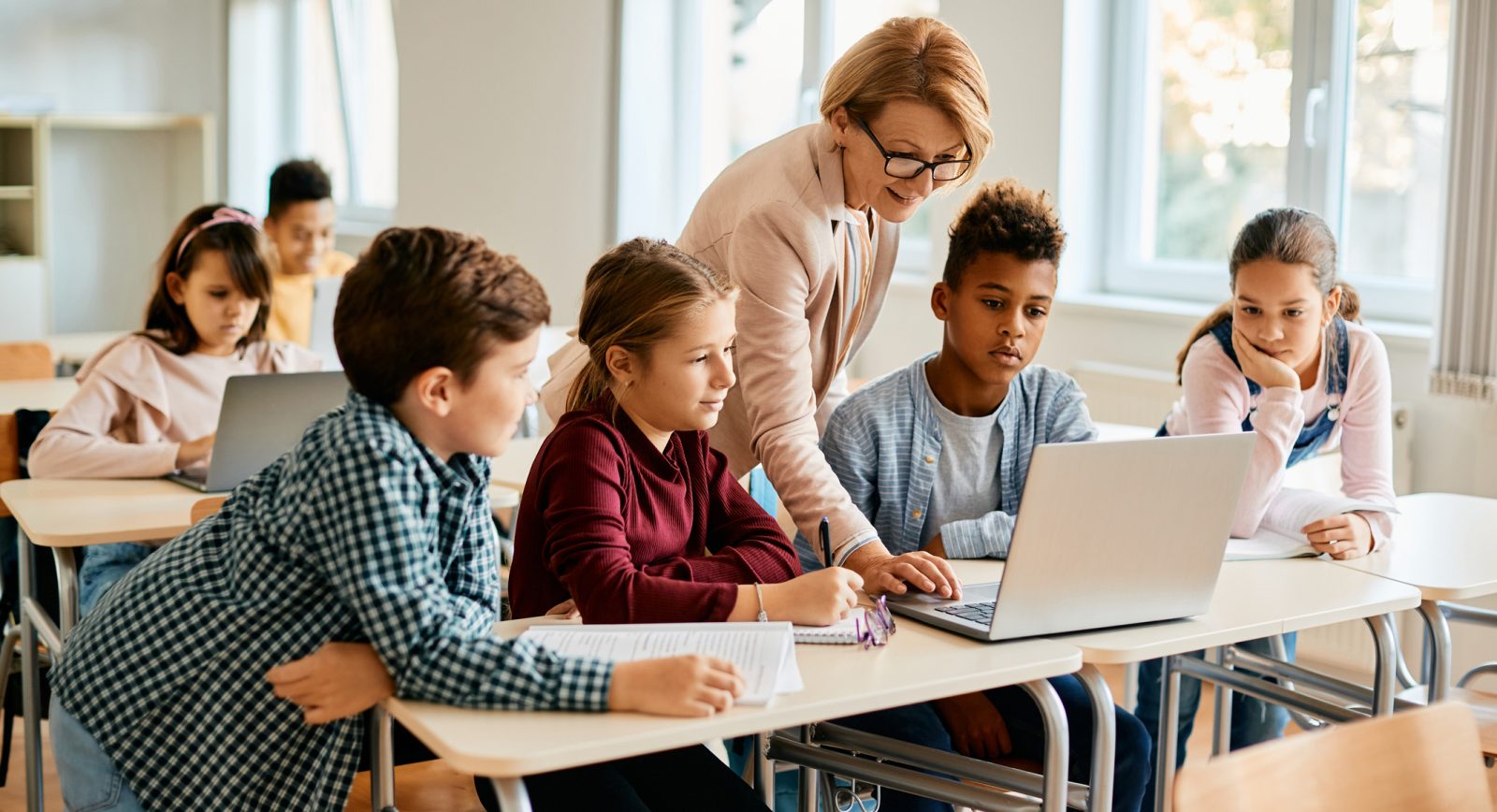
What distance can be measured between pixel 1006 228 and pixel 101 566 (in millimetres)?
1606

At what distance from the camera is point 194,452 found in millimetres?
2541

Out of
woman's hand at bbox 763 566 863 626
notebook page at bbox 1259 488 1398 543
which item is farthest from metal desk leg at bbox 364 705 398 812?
notebook page at bbox 1259 488 1398 543

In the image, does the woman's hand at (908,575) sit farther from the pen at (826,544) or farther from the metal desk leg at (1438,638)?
the metal desk leg at (1438,638)

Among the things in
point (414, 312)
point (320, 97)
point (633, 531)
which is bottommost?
point (633, 531)

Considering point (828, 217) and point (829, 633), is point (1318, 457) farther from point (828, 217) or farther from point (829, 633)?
point (829, 633)

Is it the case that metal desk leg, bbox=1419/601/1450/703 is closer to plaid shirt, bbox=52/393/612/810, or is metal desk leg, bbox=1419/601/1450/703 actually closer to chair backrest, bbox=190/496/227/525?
plaid shirt, bbox=52/393/612/810

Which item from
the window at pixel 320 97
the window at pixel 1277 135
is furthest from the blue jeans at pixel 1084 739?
the window at pixel 320 97

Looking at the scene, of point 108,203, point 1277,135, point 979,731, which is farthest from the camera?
point 108,203

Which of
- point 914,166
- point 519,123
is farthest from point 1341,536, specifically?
point 519,123

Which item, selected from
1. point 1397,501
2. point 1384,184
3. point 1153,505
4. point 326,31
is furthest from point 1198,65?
point 326,31

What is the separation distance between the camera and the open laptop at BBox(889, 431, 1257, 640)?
1.44 metres

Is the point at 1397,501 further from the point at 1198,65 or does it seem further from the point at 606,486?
the point at 1198,65

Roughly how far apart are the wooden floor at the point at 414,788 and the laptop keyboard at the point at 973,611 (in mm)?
1372

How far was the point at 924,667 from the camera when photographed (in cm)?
142
